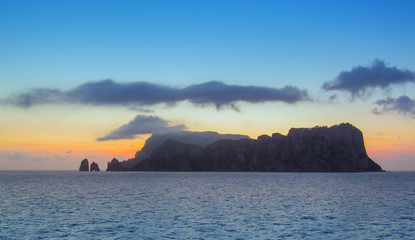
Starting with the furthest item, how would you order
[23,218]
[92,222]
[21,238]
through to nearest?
[23,218], [92,222], [21,238]

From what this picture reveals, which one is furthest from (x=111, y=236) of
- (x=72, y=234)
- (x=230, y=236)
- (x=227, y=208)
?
(x=227, y=208)

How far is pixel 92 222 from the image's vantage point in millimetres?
54781

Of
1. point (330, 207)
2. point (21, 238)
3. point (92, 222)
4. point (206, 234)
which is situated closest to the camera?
point (21, 238)

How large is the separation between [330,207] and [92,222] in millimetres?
44849

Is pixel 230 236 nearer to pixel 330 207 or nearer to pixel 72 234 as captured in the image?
pixel 72 234

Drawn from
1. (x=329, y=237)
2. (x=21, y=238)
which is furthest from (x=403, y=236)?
(x=21, y=238)

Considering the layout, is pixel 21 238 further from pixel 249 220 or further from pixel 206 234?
pixel 249 220

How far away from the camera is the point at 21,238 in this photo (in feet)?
143

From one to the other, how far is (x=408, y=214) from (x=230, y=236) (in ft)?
121

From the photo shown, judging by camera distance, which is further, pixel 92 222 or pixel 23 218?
pixel 23 218

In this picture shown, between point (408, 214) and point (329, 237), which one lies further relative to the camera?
point (408, 214)

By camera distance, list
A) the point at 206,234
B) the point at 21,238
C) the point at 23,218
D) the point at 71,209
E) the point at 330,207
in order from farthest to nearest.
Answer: the point at 330,207
the point at 71,209
the point at 23,218
the point at 206,234
the point at 21,238

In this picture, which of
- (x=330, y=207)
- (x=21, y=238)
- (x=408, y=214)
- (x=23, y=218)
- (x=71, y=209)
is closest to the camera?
(x=21, y=238)

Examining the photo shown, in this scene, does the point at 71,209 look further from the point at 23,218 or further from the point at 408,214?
the point at 408,214
